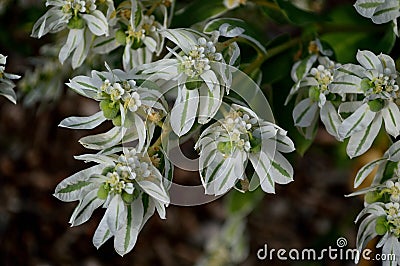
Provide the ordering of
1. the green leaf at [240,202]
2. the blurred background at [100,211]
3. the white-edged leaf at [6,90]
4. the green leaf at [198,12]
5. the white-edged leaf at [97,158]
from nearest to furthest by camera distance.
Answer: the white-edged leaf at [97,158] → the white-edged leaf at [6,90] → the green leaf at [198,12] → the green leaf at [240,202] → the blurred background at [100,211]

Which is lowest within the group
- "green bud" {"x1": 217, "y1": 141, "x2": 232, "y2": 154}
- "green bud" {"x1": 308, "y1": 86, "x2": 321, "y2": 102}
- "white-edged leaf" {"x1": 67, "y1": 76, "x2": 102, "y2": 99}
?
"green bud" {"x1": 217, "y1": 141, "x2": 232, "y2": 154}

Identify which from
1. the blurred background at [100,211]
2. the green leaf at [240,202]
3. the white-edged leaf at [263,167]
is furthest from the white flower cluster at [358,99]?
the blurred background at [100,211]

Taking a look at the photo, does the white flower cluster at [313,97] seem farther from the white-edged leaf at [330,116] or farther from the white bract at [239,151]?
the white bract at [239,151]

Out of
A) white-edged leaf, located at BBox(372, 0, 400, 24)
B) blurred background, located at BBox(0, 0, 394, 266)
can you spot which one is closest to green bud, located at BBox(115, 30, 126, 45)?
white-edged leaf, located at BBox(372, 0, 400, 24)

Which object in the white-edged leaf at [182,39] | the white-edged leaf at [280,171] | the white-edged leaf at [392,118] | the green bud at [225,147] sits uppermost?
the white-edged leaf at [182,39]

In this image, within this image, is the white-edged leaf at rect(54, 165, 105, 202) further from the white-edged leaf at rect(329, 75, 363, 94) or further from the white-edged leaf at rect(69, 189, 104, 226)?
the white-edged leaf at rect(329, 75, 363, 94)

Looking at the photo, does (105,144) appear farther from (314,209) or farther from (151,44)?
(314,209)
